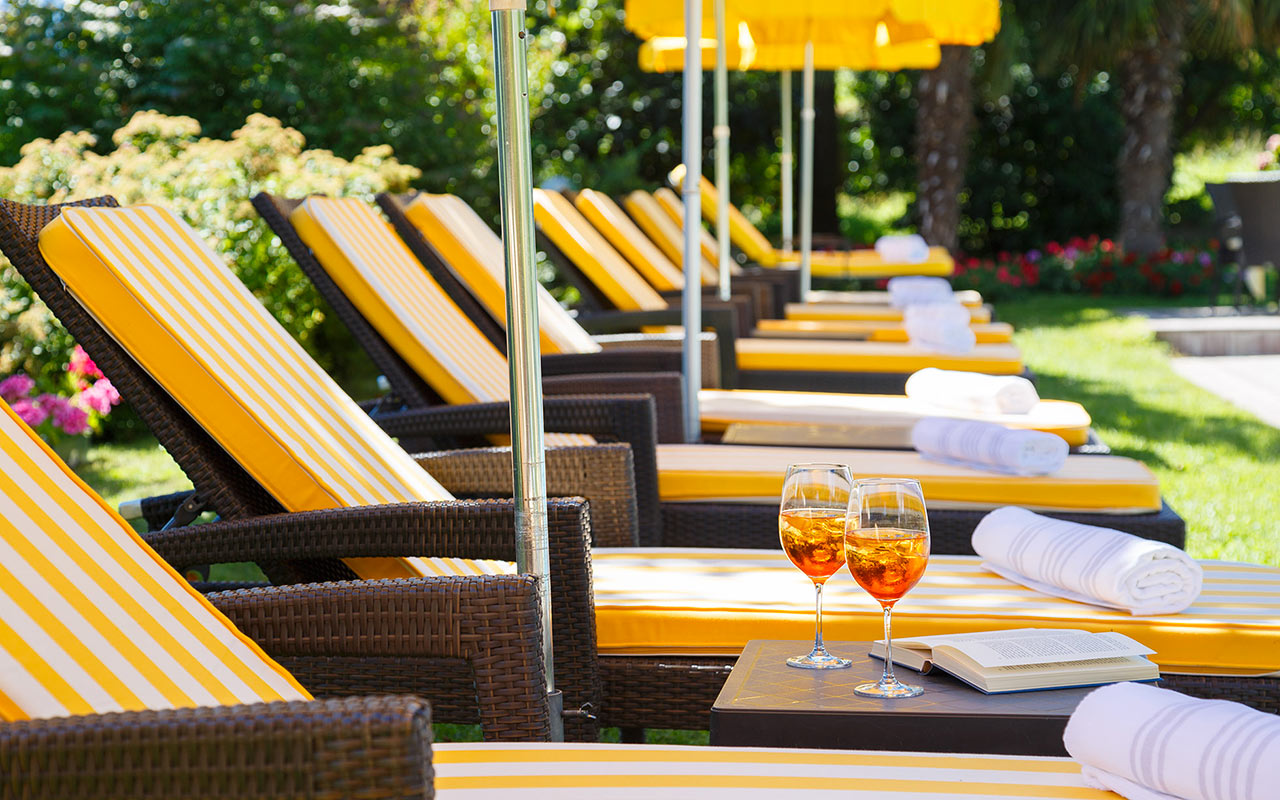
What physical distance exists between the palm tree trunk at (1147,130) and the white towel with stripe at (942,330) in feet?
33.8

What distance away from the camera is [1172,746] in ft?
4.90

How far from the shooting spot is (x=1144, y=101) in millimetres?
14727

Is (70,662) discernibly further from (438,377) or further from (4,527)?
(438,377)

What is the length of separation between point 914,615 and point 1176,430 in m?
4.56

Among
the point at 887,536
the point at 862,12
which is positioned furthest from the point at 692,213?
the point at 887,536

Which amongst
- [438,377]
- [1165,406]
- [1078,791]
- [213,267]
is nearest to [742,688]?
[1078,791]

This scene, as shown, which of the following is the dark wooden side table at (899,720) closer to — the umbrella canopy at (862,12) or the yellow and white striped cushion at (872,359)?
the yellow and white striped cushion at (872,359)

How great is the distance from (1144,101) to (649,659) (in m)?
14.0

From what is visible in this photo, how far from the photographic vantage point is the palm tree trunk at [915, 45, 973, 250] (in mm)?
13961

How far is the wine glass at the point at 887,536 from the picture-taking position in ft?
5.49

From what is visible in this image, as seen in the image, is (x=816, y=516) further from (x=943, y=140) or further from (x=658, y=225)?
(x=943, y=140)

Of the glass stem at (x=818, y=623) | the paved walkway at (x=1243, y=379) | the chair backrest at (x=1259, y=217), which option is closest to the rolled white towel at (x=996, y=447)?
the glass stem at (x=818, y=623)

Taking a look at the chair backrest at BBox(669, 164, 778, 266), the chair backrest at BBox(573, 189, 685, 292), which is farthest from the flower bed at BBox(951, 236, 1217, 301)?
the chair backrest at BBox(573, 189, 685, 292)

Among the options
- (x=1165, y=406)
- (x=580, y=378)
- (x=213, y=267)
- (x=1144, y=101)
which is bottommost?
(x=1165, y=406)
